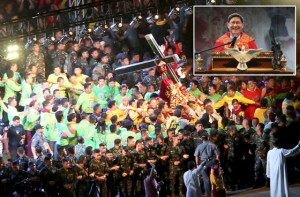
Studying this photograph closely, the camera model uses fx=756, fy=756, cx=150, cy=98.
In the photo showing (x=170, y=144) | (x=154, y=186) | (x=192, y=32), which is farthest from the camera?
(x=192, y=32)

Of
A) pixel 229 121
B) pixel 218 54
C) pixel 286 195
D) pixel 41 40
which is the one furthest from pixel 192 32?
pixel 286 195

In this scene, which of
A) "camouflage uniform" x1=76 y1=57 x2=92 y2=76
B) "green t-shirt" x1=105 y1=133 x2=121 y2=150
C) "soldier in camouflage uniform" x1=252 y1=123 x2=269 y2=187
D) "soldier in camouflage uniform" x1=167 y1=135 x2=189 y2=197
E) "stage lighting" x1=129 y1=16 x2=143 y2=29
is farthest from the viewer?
"camouflage uniform" x1=76 y1=57 x2=92 y2=76

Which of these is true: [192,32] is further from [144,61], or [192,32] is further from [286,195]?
[286,195]

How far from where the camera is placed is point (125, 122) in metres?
14.1

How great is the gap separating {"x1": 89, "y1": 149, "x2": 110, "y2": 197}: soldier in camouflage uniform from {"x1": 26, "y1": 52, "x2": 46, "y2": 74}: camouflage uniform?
2.08m

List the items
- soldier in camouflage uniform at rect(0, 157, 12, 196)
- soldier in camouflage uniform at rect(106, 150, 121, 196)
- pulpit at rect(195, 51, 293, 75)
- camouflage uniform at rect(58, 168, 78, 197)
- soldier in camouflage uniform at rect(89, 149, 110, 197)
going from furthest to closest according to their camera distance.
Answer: pulpit at rect(195, 51, 293, 75)
soldier in camouflage uniform at rect(106, 150, 121, 196)
soldier in camouflage uniform at rect(89, 149, 110, 197)
camouflage uniform at rect(58, 168, 78, 197)
soldier in camouflage uniform at rect(0, 157, 12, 196)

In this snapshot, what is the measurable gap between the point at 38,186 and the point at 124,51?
318 cm

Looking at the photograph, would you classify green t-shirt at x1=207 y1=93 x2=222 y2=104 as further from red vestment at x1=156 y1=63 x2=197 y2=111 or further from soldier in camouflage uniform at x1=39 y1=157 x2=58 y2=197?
soldier in camouflage uniform at x1=39 y1=157 x2=58 y2=197

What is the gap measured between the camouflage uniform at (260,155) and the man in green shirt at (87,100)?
2.99 m

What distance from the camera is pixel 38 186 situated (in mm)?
13047

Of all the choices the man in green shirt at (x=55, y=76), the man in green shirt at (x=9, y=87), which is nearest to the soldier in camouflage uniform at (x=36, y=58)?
the man in green shirt at (x=55, y=76)

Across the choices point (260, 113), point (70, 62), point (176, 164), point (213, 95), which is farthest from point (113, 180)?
point (260, 113)

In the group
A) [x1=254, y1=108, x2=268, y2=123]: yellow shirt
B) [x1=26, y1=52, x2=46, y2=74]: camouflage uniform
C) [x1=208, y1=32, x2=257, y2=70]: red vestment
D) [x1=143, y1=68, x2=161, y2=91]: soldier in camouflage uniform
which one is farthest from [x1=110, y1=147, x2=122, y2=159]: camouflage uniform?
[x1=208, y1=32, x2=257, y2=70]: red vestment

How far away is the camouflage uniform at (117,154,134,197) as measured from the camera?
13.4 m
